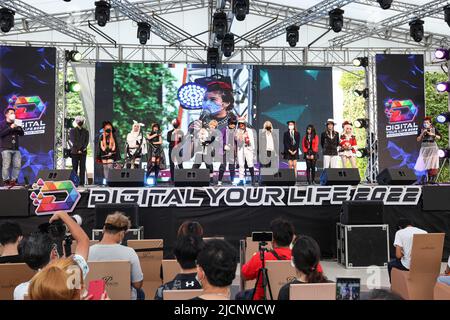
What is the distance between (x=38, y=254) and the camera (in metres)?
2.45

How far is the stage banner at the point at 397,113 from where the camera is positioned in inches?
486

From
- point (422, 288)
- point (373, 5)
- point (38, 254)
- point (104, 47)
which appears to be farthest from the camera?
point (104, 47)

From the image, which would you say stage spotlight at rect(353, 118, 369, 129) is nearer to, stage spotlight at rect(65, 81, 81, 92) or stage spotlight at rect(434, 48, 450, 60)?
stage spotlight at rect(434, 48, 450, 60)

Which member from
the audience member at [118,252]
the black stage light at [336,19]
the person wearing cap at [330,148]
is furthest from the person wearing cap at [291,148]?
the audience member at [118,252]

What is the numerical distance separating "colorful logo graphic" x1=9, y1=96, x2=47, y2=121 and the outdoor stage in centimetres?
529

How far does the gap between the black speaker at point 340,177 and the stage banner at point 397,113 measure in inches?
200

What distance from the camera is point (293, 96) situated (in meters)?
13.6

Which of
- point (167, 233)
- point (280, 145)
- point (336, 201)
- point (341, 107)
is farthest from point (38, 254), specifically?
point (341, 107)

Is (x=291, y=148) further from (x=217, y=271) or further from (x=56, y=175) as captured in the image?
(x=217, y=271)

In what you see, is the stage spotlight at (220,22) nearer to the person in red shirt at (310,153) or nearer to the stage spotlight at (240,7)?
the stage spotlight at (240,7)

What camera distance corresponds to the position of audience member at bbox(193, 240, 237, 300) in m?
1.97

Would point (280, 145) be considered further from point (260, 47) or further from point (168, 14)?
point (168, 14)

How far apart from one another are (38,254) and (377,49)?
15100mm

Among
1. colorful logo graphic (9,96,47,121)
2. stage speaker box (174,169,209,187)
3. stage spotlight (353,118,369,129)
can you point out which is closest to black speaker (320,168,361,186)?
stage speaker box (174,169,209,187)
